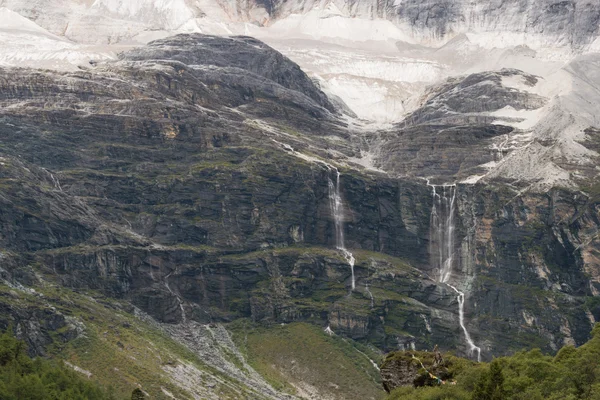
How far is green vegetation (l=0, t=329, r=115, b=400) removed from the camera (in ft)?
471

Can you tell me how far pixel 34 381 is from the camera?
147000 millimetres

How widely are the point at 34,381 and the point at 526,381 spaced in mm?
66208

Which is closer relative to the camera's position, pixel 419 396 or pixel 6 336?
pixel 419 396

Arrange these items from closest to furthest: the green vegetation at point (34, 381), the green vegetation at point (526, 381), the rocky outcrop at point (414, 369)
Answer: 1. the green vegetation at point (526, 381)
2. the rocky outcrop at point (414, 369)
3. the green vegetation at point (34, 381)

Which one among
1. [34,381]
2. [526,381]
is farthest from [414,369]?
[34,381]

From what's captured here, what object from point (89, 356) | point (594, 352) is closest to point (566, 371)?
point (594, 352)

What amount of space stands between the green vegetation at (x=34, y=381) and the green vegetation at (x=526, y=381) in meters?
47.9

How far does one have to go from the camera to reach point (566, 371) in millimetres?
122500

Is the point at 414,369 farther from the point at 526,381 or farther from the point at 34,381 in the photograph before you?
the point at 34,381

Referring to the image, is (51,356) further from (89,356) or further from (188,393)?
(188,393)

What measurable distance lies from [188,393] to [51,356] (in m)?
25.7

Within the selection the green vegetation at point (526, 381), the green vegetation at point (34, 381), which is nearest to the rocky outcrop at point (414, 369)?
the green vegetation at point (526, 381)

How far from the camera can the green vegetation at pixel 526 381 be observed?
113 m

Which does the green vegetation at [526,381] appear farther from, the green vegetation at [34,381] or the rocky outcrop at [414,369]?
the green vegetation at [34,381]
